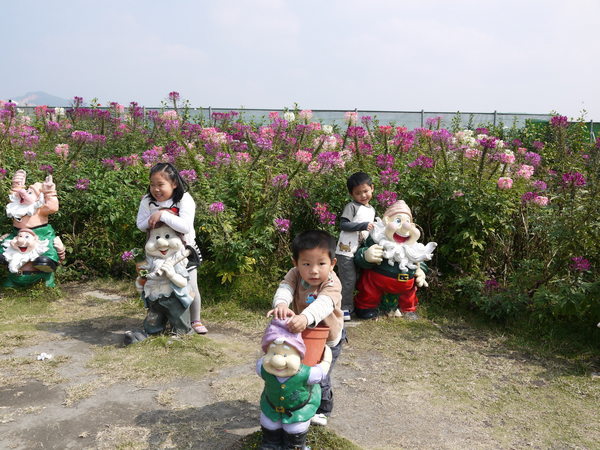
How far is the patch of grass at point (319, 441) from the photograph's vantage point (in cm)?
301

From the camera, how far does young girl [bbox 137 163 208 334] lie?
14.5 feet

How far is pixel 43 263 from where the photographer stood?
5.57 m

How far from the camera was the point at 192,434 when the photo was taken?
3.21 m

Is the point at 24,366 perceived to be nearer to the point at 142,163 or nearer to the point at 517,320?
the point at 142,163

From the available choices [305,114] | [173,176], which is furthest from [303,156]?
[173,176]

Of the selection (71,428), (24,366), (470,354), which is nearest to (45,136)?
(24,366)

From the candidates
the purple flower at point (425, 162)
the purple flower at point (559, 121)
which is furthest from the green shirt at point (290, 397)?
the purple flower at point (559, 121)

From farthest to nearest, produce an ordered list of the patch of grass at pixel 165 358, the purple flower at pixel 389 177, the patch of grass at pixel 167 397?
the purple flower at pixel 389 177 → the patch of grass at pixel 165 358 → the patch of grass at pixel 167 397

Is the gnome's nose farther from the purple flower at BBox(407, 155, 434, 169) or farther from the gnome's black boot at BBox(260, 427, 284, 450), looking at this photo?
the purple flower at BBox(407, 155, 434, 169)

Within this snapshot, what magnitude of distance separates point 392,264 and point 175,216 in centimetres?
199

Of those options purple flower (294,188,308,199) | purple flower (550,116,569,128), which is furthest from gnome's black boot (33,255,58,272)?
purple flower (550,116,569,128)

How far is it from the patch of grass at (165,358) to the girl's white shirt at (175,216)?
0.83m

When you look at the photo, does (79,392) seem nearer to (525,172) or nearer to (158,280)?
(158,280)

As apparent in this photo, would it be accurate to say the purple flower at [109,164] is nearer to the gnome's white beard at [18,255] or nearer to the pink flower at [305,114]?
the gnome's white beard at [18,255]
